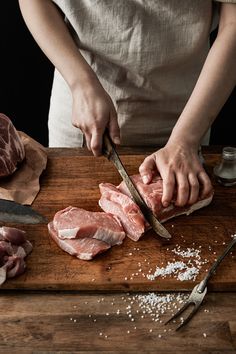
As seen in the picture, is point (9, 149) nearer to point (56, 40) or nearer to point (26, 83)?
point (56, 40)

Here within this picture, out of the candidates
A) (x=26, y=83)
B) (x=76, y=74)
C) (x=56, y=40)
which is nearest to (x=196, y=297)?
(x=76, y=74)

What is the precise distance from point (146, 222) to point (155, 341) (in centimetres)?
44

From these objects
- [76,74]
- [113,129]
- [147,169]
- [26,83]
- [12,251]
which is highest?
[76,74]

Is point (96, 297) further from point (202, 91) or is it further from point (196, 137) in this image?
point (202, 91)

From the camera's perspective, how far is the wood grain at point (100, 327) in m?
1.50

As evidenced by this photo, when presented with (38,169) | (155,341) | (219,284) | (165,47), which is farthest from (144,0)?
(155,341)

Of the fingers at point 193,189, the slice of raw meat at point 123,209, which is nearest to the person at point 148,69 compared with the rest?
the fingers at point 193,189

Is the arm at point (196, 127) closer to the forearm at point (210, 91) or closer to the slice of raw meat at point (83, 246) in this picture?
the forearm at point (210, 91)

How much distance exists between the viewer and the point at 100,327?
1553 mm

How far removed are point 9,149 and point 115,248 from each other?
0.59 meters

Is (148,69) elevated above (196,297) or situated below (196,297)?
above

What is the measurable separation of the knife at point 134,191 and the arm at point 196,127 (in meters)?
0.07

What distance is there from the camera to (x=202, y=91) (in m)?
2.01

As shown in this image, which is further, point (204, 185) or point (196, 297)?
point (204, 185)
